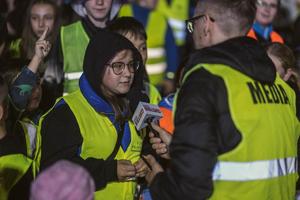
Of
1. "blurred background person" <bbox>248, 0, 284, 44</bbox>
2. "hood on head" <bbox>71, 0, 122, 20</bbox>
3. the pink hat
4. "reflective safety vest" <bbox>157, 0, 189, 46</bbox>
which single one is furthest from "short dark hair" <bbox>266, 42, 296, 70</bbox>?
"reflective safety vest" <bbox>157, 0, 189, 46</bbox>

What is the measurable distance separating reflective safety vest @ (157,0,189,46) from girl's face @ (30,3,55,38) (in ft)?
11.6

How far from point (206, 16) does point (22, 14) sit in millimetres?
4659

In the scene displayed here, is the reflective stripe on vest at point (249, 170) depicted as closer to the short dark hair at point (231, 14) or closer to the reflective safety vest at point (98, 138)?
the short dark hair at point (231, 14)

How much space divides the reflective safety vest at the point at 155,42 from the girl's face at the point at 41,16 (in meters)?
1.23

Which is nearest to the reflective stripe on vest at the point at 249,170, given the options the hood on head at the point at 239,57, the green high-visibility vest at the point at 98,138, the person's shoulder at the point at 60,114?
the hood on head at the point at 239,57

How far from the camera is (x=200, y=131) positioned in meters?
4.27

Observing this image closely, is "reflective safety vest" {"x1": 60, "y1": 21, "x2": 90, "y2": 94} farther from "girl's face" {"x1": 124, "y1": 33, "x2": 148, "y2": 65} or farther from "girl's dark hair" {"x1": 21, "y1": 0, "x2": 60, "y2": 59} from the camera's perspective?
"girl's face" {"x1": 124, "y1": 33, "x2": 148, "y2": 65}

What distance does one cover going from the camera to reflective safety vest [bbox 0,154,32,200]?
5195 millimetres

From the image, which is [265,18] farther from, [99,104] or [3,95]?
[3,95]

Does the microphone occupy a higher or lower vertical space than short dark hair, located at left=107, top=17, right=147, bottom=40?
lower

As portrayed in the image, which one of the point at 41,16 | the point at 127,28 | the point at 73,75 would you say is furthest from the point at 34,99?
the point at 41,16

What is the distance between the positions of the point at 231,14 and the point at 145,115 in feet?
2.78

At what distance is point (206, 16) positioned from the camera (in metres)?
4.66

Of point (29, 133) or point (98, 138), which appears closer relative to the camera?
point (98, 138)
